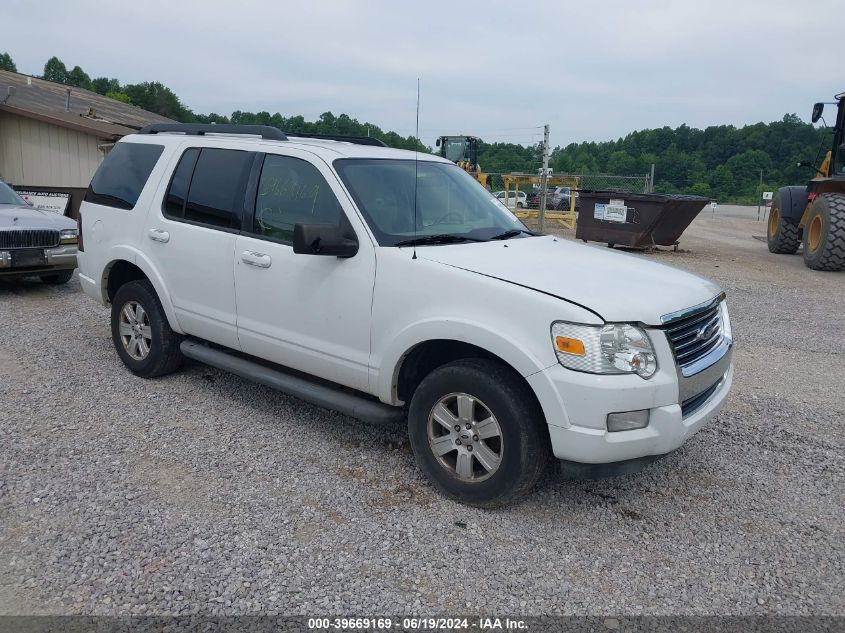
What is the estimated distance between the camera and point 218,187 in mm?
4910

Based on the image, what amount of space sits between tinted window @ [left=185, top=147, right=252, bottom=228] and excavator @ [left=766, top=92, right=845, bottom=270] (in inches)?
472

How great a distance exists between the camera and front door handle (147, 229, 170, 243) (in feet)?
16.8

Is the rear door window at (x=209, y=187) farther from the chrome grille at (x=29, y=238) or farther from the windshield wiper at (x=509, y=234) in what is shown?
the chrome grille at (x=29, y=238)

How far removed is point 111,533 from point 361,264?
1905mm

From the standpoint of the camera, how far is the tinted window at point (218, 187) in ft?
15.6

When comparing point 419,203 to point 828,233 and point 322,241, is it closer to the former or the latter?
point 322,241

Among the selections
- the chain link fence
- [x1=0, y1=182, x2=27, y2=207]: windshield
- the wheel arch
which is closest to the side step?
the wheel arch

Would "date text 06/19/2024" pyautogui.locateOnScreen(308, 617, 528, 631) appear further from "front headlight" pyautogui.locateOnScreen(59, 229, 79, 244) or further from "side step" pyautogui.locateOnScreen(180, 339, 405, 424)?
"front headlight" pyautogui.locateOnScreen(59, 229, 79, 244)

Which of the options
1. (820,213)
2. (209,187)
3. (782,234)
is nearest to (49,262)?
(209,187)

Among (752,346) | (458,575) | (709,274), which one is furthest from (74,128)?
(458,575)

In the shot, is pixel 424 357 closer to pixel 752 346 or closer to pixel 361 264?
pixel 361 264

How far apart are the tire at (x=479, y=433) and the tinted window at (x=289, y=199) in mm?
1276

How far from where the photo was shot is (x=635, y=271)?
3998 mm

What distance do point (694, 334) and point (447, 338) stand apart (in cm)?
133
